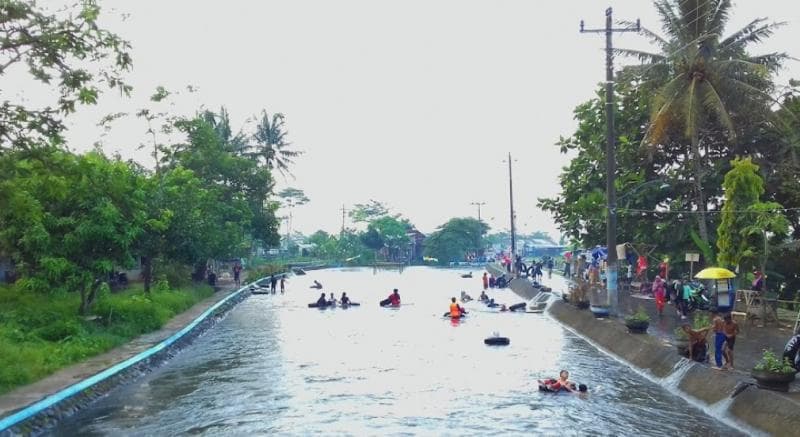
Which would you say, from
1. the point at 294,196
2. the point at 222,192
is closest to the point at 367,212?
the point at 294,196

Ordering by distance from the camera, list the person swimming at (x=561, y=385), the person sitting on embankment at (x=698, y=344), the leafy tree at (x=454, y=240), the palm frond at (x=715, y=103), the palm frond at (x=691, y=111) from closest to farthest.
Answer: the person sitting on embankment at (x=698, y=344) → the person swimming at (x=561, y=385) → the palm frond at (x=715, y=103) → the palm frond at (x=691, y=111) → the leafy tree at (x=454, y=240)

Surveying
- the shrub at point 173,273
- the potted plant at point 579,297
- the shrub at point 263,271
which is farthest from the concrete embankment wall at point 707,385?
the shrub at point 263,271

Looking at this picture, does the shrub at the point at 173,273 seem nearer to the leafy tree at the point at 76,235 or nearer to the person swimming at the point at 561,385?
the leafy tree at the point at 76,235

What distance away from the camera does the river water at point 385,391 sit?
47.8 ft

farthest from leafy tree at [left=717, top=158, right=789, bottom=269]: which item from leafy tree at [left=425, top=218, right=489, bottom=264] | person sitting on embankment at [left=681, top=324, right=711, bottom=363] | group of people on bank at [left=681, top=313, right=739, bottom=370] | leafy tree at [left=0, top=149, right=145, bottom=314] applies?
leafy tree at [left=425, top=218, right=489, bottom=264]

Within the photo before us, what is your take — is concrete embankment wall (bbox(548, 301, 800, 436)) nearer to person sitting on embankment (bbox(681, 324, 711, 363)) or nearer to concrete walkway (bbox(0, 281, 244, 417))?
person sitting on embankment (bbox(681, 324, 711, 363))

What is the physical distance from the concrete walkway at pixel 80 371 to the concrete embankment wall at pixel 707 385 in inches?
548

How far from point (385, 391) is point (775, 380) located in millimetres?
9047

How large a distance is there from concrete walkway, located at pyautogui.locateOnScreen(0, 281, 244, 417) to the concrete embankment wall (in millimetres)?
13919

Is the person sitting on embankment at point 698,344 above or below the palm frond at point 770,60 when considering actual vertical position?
below

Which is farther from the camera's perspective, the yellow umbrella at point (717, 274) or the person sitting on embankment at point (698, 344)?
the yellow umbrella at point (717, 274)

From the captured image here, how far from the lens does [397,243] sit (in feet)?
397

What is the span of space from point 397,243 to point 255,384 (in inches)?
4027

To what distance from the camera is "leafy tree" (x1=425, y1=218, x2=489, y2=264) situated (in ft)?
369
